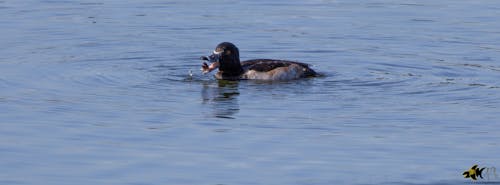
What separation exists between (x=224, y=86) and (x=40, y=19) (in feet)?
21.2

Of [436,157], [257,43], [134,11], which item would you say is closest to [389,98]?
[436,157]

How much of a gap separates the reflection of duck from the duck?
0.89 feet

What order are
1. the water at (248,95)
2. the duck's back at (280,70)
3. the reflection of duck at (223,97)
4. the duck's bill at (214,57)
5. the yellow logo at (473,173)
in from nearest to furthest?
1. the yellow logo at (473,173)
2. the water at (248,95)
3. the reflection of duck at (223,97)
4. the duck's back at (280,70)
5. the duck's bill at (214,57)

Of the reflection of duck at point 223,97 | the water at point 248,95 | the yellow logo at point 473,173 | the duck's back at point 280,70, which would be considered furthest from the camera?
the duck's back at point 280,70

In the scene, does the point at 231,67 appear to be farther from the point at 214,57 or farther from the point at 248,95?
the point at 248,95

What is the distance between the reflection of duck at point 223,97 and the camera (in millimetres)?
15977

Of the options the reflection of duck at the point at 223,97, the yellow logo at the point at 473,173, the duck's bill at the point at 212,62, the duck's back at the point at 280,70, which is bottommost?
the yellow logo at the point at 473,173

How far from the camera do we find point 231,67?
750 inches

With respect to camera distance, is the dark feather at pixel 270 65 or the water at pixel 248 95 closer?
the water at pixel 248 95

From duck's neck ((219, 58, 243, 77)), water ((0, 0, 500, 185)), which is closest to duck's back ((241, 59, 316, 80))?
water ((0, 0, 500, 185))

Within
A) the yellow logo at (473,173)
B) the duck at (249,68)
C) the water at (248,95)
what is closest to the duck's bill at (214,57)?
the duck at (249,68)

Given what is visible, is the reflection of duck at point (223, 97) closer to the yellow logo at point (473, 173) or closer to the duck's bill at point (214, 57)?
the duck's bill at point (214, 57)

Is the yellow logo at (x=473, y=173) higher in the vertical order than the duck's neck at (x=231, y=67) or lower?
lower

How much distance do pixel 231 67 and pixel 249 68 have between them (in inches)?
10.6
